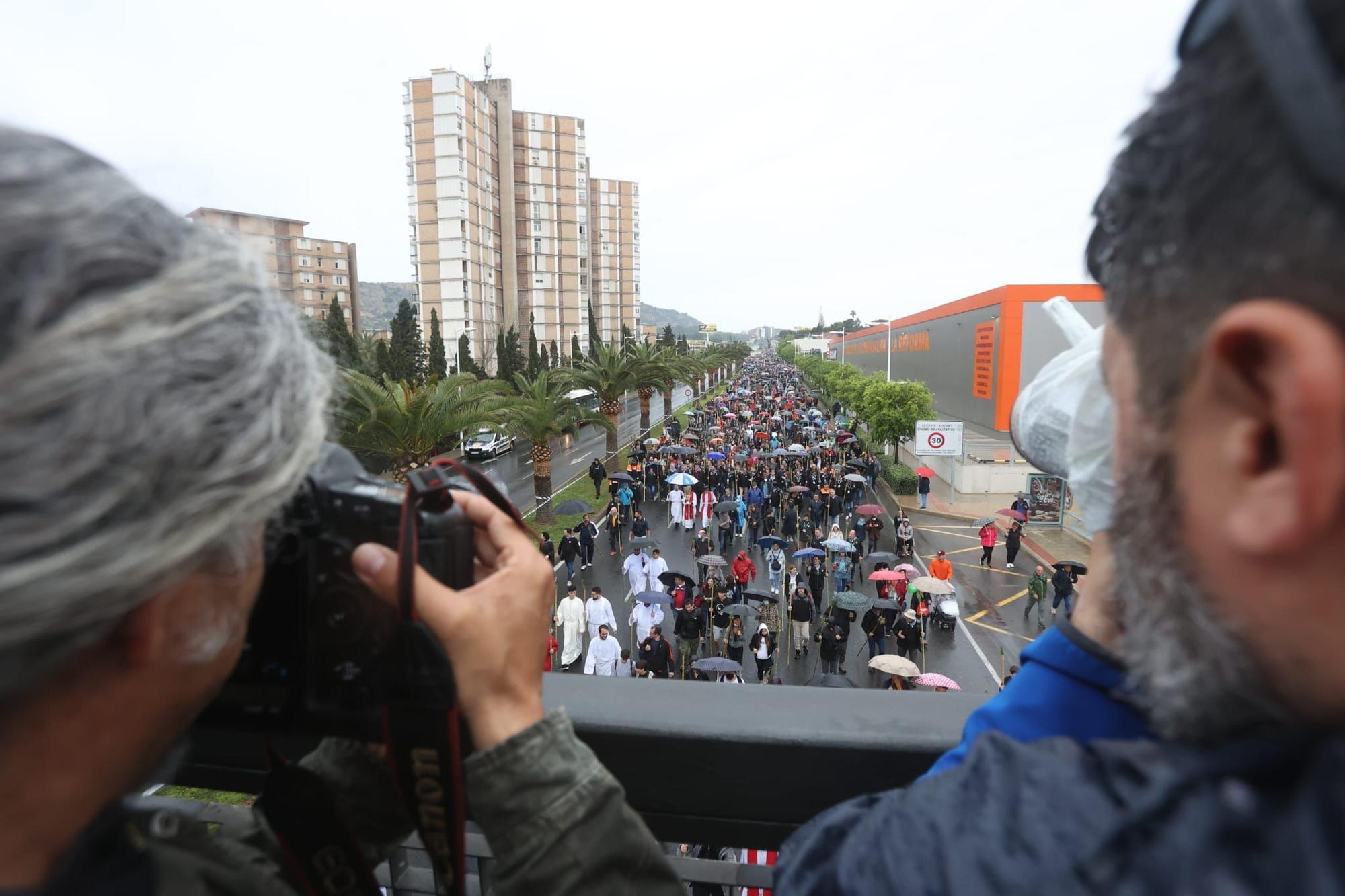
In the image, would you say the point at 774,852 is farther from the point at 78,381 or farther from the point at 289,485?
the point at 78,381

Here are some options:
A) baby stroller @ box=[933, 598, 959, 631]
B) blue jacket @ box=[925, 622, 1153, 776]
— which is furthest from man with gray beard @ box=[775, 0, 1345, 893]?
baby stroller @ box=[933, 598, 959, 631]

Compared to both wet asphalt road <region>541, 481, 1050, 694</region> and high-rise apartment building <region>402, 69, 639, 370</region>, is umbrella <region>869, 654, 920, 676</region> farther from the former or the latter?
high-rise apartment building <region>402, 69, 639, 370</region>

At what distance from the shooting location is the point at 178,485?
2.04 ft

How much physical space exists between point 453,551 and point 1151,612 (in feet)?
2.44

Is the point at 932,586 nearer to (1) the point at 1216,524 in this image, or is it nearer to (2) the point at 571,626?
(2) the point at 571,626

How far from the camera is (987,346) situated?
95.1 feet

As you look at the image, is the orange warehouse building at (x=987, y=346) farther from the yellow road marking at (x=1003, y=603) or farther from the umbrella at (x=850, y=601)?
the umbrella at (x=850, y=601)

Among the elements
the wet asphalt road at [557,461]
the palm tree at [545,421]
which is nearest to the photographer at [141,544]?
the palm tree at [545,421]

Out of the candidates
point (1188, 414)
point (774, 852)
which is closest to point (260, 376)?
point (1188, 414)

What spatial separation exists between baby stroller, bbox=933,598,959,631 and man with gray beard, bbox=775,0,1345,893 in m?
11.7

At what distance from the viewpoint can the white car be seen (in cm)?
2542

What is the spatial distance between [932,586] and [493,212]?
162 feet

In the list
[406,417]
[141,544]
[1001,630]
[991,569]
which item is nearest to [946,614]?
[1001,630]

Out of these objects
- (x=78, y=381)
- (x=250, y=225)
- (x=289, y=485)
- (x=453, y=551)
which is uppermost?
(x=250, y=225)
